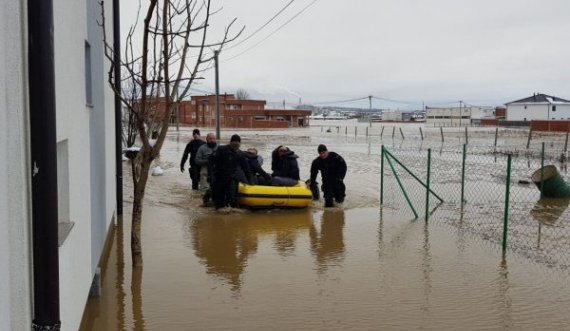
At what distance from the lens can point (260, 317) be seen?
5801 mm

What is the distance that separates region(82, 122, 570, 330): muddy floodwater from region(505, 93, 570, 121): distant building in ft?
261

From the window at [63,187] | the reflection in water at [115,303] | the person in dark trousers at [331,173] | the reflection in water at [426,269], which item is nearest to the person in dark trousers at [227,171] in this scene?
the person in dark trousers at [331,173]

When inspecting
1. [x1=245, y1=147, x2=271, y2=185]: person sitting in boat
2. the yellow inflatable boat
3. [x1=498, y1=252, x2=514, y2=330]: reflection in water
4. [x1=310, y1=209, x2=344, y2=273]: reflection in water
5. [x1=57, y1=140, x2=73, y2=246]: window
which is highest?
[x1=57, y1=140, x2=73, y2=246]: window

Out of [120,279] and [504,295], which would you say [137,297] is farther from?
[504,295]

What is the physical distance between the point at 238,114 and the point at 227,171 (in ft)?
218

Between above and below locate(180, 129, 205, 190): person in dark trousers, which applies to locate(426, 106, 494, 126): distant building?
above

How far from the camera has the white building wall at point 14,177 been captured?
263 cm

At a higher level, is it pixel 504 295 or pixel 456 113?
pixel 456 113

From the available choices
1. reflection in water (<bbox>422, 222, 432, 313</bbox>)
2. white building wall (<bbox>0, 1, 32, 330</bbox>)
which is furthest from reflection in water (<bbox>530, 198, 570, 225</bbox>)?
white building wall (<bbox>0, 1, 32, 330</bbox>)

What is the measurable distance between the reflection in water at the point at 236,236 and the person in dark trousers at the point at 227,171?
1.52 feet

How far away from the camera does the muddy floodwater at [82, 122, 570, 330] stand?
5.77m

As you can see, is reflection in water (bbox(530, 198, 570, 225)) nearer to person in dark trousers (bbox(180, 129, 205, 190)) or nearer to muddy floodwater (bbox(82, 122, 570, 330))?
muddy floodwater (bbox(82, 122, 570, 330))

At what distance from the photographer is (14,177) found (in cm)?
285

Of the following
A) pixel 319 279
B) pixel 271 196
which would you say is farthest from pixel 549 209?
pixel 319 279
